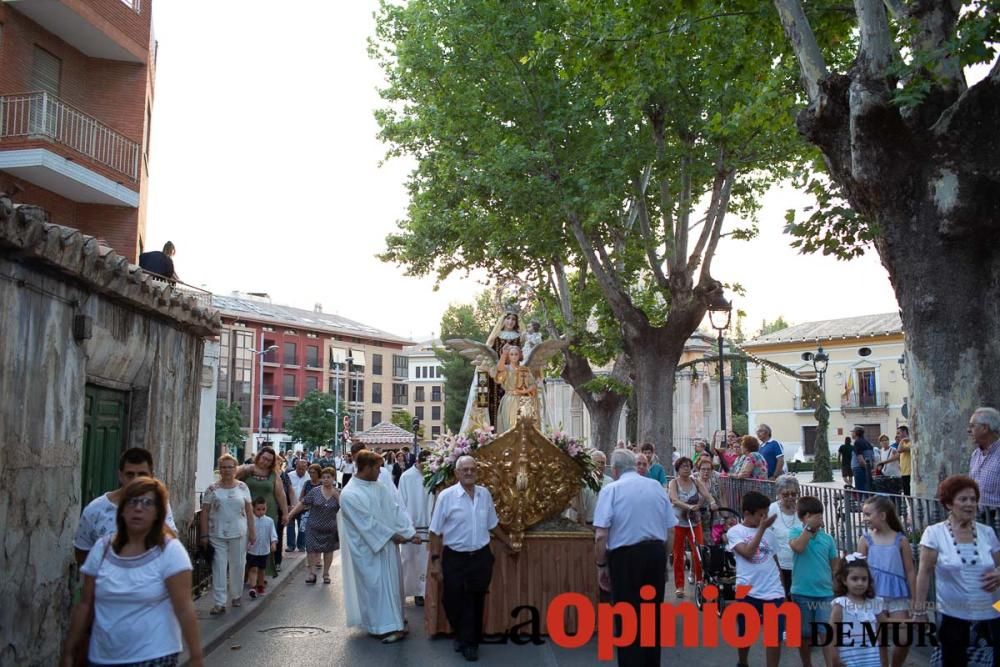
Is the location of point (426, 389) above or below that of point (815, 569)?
above

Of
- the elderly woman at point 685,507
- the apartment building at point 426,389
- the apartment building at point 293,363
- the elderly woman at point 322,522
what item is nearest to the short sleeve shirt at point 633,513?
the elderly woman at point 685,507

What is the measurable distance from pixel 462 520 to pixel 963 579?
13.6 feet

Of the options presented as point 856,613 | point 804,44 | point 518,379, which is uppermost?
point 804,44

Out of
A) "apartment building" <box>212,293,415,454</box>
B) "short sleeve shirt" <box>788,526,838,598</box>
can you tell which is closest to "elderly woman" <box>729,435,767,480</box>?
"short sleeve shirt" <box>788,526,838,598</box>

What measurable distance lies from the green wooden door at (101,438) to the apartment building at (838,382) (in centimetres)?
5069

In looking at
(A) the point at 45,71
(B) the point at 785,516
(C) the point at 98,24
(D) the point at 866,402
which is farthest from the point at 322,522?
(D) the point at 866,402

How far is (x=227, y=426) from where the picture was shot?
62.8m

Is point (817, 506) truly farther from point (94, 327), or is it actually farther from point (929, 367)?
point (94, 327)

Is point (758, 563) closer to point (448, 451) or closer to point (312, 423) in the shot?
point (448, 451)

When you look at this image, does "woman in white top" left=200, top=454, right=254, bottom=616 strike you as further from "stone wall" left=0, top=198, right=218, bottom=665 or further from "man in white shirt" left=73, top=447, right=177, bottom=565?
"man in white shirt" left=73, top=447, right=177, bottom=565

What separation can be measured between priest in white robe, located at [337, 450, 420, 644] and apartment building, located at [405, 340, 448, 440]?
301ft

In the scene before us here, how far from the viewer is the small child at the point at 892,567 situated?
6.44m

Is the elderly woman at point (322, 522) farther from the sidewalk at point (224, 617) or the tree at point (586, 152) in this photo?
the tree at point (586, 152)

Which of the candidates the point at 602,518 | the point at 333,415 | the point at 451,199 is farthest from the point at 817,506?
the point at 333,415
